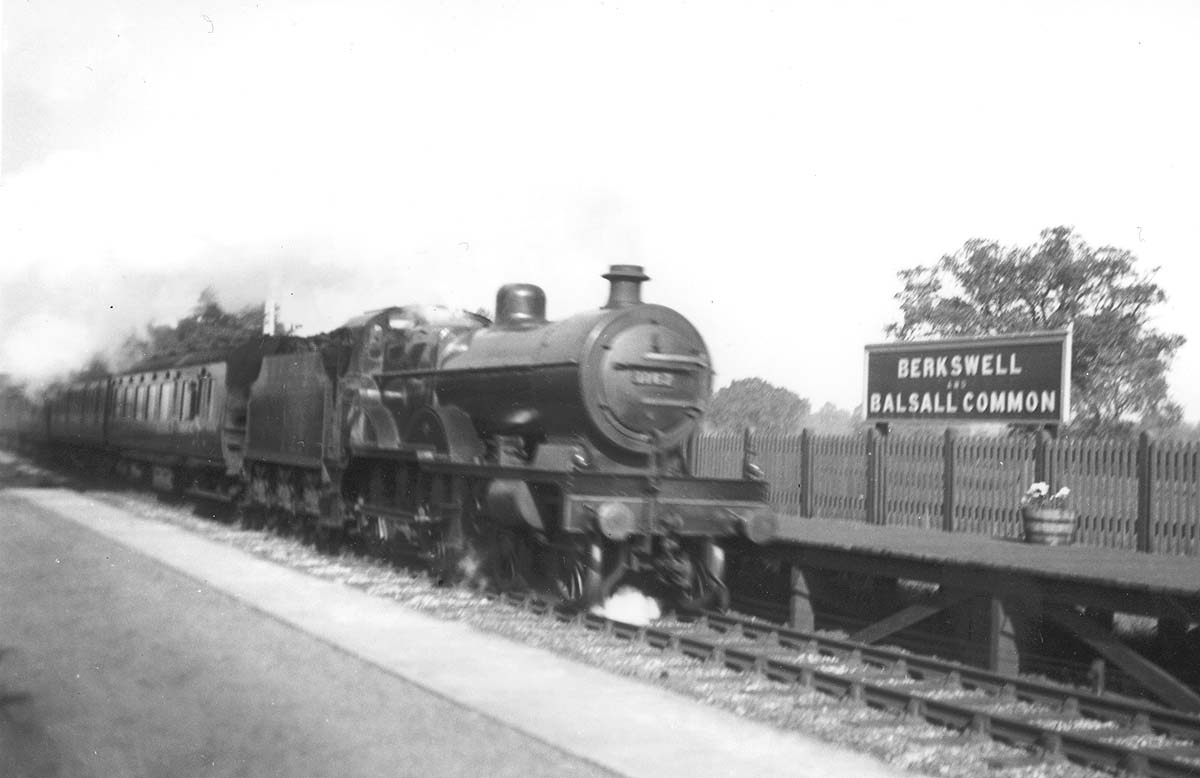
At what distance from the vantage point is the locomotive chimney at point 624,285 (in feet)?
37.7

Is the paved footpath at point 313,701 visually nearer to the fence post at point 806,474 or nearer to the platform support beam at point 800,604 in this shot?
the platform support beam at point 800,604

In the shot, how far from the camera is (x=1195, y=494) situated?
37.0ft

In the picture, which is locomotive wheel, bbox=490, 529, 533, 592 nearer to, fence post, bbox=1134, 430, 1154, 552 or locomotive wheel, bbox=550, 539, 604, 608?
locomotive wheel, bbox=550, 539, 604, 608

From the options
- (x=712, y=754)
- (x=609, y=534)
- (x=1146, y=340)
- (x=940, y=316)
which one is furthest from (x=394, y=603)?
(x=1146, y=340)

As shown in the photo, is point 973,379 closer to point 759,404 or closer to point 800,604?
point 800,604

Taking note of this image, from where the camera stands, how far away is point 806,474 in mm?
15891

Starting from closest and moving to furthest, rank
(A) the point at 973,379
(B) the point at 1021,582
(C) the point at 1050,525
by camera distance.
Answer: (B) the point at 1021,582
(C) the point at 1050,525
(A) the point at 973,379

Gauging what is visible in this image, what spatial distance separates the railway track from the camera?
675 centimetres

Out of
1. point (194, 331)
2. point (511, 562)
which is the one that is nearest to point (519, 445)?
point (511, 562)

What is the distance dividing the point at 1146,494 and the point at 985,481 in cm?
218

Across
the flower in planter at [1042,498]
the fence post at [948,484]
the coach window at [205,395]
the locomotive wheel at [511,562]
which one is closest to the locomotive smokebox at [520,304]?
the locomotive wheel at [511,562]

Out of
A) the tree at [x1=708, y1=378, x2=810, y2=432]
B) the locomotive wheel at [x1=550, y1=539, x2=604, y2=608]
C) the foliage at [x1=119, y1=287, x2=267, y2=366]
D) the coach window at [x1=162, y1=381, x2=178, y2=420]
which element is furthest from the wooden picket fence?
the tree at [x1=708, y1=378, x2=810, y2=432]

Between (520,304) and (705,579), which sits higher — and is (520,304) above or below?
above

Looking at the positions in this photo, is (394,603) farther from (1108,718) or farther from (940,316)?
(940,316)
